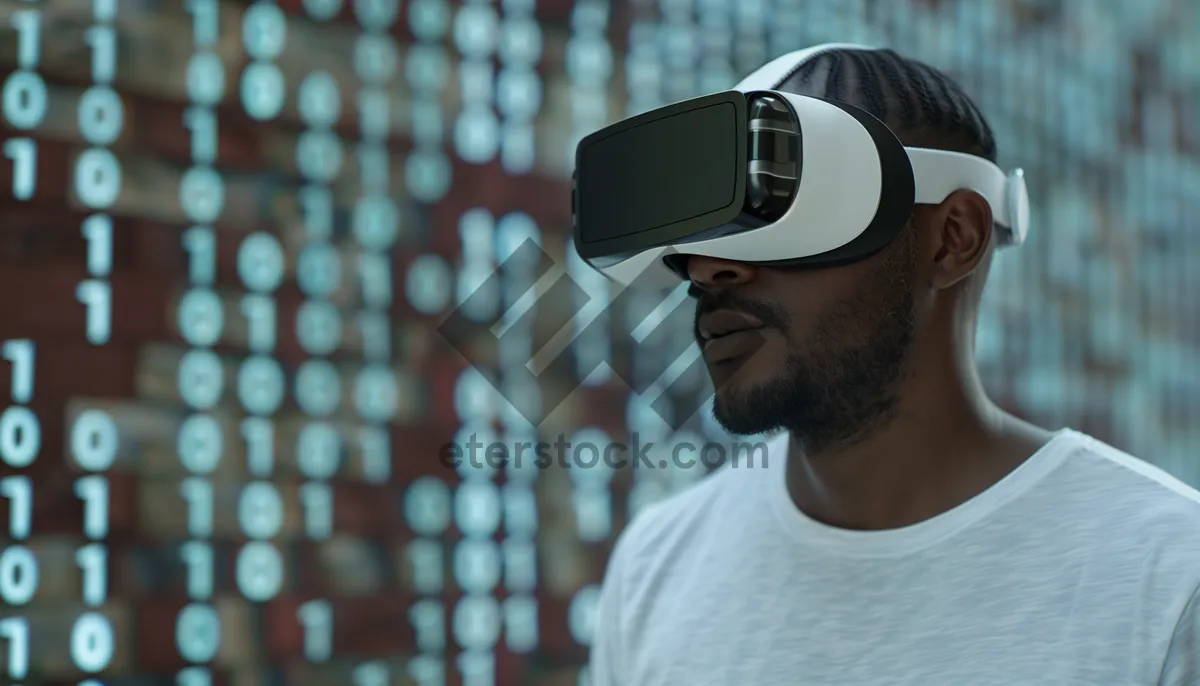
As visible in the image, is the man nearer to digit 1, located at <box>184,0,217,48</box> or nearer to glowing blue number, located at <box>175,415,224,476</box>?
glowing blue number, located at <box>175,415,224,476</box>

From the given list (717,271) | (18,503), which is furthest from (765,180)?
(18,503)

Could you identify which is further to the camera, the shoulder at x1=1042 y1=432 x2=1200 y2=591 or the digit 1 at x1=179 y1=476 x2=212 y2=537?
the digit 1 at x1=179 y1=476 x2=212 y2=537

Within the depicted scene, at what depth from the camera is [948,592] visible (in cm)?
89

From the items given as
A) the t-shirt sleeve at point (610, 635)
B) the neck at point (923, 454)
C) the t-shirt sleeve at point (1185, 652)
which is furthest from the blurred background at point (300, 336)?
the t-shirt sleeve at point (1185, 652)

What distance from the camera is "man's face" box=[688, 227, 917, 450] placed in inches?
37.1

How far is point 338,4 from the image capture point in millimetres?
1458

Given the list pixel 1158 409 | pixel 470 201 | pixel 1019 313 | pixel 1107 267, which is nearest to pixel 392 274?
pixel 470 201

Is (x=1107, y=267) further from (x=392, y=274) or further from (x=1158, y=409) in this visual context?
(x=392, y=274)

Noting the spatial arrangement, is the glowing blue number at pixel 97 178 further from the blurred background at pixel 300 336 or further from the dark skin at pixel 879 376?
the dark skin at pixel 879 376

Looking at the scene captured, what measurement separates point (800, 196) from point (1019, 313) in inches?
89.5

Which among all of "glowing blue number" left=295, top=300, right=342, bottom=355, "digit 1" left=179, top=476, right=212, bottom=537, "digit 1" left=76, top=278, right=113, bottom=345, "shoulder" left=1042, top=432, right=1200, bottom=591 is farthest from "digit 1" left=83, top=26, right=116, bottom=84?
"shoulder" left=1042, top=432, right=1200, bottom=591

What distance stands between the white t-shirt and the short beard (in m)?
0.10

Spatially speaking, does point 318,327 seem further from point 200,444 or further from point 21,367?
point 21,367

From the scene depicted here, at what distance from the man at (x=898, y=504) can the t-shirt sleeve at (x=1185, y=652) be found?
0.02m
